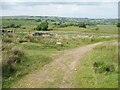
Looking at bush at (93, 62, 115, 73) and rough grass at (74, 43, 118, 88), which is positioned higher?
bush at (93, 62, 115, 73)

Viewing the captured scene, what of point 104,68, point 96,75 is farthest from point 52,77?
point 104,68

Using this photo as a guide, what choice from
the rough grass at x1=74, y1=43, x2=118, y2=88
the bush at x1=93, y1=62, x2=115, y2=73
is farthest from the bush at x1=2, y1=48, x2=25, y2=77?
the bush at x1=93, y1=62, x2=115, y2=73

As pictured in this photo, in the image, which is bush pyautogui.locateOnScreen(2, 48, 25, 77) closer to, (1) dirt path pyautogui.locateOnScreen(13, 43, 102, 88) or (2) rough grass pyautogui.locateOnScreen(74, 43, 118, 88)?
(1) dirt path pyautogui.locateOnScreen(13, 43, 102, 88)

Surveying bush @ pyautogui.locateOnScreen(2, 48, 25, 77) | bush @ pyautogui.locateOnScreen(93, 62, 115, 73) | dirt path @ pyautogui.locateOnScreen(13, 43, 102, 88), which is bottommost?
dirt path @ pyautogui.locateOnScreen(13, 43, 102, 88)

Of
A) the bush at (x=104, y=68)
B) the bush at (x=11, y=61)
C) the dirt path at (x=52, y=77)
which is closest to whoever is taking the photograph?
the dirt path at (x=52, y=77)

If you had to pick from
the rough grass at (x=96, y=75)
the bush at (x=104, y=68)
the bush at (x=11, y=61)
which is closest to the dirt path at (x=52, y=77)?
the rough grass at (x=96, y=75)

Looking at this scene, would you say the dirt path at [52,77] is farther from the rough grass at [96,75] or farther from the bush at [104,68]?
the bush at [104,68]

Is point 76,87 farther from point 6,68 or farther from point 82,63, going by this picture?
point 82,63

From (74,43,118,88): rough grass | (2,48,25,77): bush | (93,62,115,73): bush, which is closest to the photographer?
(74,43,118,88): rough grass

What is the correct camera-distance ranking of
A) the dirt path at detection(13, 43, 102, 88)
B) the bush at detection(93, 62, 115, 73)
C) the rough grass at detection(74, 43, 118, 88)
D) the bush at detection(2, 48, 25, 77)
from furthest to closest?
1. the bush at detection(93, 62, 115, 73)
2. the bush at detection(2, 48, 25, 77)
3. the dirt path at detection(13, 43, 102, 88)
4. the rough grass at detection(74, 43, 118, 88)

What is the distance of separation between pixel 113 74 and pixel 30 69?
4169mm

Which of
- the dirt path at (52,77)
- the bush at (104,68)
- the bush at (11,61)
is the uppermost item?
the bush at (11,61)

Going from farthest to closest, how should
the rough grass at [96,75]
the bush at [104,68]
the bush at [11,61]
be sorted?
the bush at [104,68]
the bush at [11,61]
the rough grass at [96,75]

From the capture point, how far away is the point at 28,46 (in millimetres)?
21953
